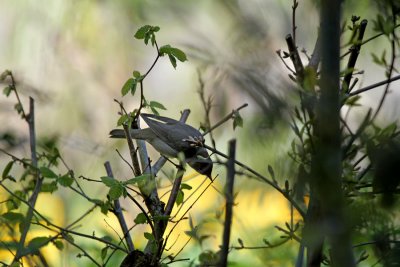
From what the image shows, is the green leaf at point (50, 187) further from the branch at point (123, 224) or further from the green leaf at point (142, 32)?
the green leaf at point (142, 32)

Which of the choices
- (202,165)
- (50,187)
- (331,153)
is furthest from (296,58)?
(202,165)

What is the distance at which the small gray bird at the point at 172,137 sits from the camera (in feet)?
4.91

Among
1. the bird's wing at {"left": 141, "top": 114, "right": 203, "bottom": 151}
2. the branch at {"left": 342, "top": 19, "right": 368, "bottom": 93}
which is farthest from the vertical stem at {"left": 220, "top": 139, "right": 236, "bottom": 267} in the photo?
the bird's wing at {"left": 141, "top": 114, "right": 203, "bottom": 151}

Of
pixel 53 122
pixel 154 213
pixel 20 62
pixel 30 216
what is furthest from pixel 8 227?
pixel 20 62

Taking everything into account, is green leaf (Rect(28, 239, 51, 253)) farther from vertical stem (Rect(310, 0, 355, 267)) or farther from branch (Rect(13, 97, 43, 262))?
vertical stem (Rect(310, 0, 355, 267))

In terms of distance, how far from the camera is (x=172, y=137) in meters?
1.79

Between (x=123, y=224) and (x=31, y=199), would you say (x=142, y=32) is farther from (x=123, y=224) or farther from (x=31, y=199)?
(x=31, y=199)

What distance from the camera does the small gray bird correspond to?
58.9 inches

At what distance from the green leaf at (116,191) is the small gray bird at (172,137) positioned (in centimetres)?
18

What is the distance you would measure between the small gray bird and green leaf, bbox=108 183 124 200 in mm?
179

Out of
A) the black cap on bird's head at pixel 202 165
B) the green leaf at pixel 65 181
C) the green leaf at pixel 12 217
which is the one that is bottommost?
the green leaf at pixel 12 217

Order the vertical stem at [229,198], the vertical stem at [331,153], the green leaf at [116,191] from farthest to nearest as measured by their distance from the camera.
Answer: the green leaf at [116,191] < the vertical stem at [229,198] < the vertical stem at [331,153]

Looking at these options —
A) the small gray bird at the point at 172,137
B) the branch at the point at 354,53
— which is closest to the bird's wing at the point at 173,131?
the small gray bird at the point at 172,137

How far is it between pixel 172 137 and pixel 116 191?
22.9 inches
